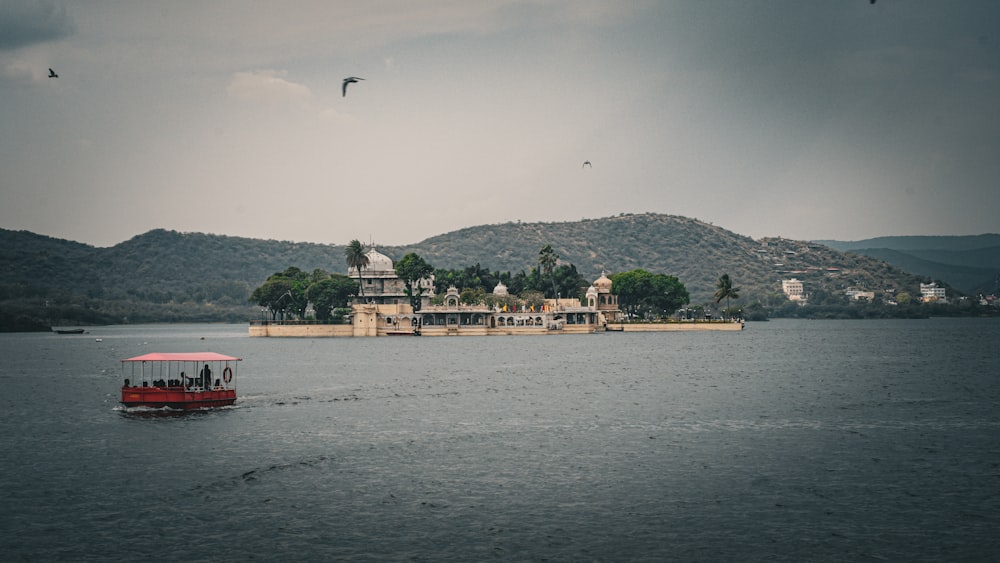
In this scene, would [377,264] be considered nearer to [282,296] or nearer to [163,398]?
[282,296]

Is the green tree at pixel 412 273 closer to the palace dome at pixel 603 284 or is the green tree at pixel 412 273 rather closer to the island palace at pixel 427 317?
the island palace at pixel 427 317

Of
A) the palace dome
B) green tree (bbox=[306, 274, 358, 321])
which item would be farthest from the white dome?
the palace dome

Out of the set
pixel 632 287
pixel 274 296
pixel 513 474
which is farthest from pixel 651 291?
pixel 513 474

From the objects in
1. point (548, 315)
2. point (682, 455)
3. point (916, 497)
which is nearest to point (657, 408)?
point (682, 455)

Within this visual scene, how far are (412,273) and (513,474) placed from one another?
129m

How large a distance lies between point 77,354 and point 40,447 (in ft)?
269

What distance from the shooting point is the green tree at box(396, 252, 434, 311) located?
6280 inches

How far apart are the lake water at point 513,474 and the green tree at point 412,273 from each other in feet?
317

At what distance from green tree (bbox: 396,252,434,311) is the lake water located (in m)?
96.5

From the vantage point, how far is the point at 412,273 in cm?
15912

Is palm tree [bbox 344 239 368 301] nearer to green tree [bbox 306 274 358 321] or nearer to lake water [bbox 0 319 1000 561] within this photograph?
green tree [bbox 306 274 358 321]

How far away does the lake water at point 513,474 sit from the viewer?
22.8 m

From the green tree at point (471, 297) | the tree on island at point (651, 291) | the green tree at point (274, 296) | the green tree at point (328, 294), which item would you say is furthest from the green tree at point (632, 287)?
the green tree at point (274, 296)

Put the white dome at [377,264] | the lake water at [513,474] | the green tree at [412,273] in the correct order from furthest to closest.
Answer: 1. the white dome at [377,264]
2. the green tree at [412,273]
3. the lake water at [513,474]
